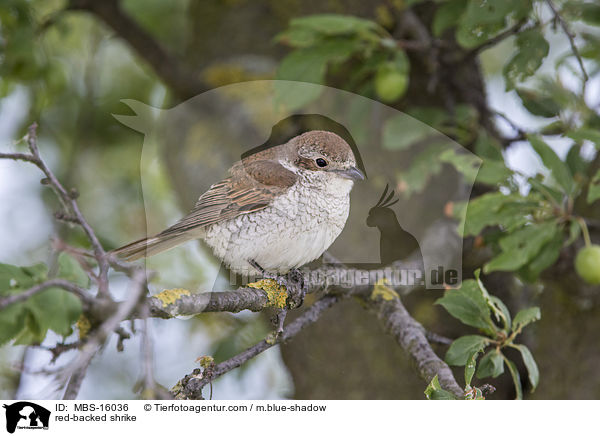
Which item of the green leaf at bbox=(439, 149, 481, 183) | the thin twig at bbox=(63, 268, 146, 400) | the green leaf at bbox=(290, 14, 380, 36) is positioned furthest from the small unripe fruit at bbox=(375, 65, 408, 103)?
the thin twig at bbox=(63, 268, 146, 400)

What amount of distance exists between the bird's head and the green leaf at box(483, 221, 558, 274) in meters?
1.07

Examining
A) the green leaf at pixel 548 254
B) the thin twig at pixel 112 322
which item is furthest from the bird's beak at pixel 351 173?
the green leaf at pixel 548 254

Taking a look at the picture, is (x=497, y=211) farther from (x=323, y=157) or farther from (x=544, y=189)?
(x=323, y=157)

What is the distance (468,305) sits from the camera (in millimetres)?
2160

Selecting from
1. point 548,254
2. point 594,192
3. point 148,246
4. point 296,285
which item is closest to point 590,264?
point 548,254

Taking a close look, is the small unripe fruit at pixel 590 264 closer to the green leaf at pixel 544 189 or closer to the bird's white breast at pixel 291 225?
the green leaf at pixel 544 189

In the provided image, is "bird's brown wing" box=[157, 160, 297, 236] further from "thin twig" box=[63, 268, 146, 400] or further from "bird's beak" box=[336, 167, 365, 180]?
"thin twig" box=[63, 268, 146, 400]

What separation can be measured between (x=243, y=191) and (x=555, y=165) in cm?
149

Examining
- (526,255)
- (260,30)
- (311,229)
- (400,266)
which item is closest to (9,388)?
(311,229)

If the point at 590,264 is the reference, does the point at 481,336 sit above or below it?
below

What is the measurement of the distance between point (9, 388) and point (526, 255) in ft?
7.19

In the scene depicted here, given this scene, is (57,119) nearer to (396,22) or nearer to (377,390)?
(396,22)

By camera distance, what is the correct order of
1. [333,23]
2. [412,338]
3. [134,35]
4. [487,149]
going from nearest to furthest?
1. [412,338]
2. [333,23]
3. [487,149]
4. [134,35]

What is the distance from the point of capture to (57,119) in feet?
15.0
